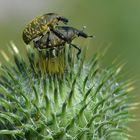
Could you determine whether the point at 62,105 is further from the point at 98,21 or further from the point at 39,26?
the point at 98,21

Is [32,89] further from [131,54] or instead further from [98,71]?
[131,54]

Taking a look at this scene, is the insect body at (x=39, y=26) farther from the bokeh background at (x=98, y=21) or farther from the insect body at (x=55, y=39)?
the bokeh background at (x=98, y=21)

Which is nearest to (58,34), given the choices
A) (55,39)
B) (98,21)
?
(55,39)

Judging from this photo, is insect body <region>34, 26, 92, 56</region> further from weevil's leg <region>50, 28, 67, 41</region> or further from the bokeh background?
the bokeh background

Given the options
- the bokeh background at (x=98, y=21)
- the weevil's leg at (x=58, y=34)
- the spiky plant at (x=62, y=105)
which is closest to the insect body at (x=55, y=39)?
the weevil's leg at (x=58, y=34)

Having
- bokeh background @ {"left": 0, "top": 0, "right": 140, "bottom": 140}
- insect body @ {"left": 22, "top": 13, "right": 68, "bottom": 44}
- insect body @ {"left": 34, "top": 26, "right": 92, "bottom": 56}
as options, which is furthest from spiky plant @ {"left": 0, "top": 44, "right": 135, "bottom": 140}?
bokeh background @ {"left": 0, "top": 0, "right": 140, "bottom": 140}

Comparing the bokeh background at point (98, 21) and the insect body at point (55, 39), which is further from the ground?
the bokeh background at point (98, 21)

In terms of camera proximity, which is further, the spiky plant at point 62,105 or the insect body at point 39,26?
the insect body at point 39,26
